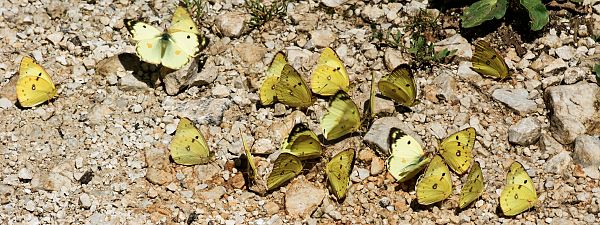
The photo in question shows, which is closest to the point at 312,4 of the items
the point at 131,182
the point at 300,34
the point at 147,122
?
the point at 300,34

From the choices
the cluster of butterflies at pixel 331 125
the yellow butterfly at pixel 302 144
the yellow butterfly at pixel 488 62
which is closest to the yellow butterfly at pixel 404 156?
the cluster of butterflies at pixel 331 125

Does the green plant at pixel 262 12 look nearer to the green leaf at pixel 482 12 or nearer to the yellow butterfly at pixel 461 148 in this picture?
the green leaf at pixel 482 12

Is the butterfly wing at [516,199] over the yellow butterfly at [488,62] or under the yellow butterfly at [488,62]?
under

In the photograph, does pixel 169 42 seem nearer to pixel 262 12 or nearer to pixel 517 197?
pixel 262 12

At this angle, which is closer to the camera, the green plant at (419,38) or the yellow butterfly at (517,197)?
the yellow butterfly at (517,197)

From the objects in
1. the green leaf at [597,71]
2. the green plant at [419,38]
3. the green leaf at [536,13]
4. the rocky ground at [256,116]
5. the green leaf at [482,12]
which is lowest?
the rocky ground at [256,116]

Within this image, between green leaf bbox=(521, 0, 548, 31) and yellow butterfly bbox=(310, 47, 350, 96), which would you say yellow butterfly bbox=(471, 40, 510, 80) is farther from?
yellow butterfly bbox=(310, 47, 350, 96)

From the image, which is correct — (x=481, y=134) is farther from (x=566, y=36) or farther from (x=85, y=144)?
(x=85, y=144)

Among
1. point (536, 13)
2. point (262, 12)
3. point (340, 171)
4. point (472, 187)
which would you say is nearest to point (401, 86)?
point (340, 171)
